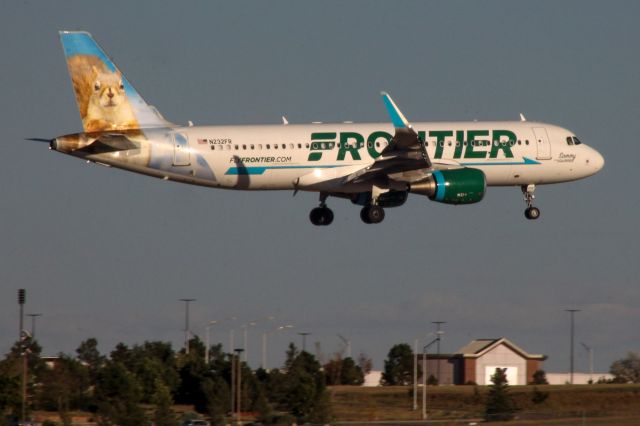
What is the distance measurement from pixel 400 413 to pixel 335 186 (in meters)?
18.7

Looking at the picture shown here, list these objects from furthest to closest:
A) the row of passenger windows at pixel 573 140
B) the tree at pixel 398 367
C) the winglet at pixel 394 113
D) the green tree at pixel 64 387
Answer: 1. the tree at pixel 398 367
2. the green tree at pixel 64 387
3. the row of passenger windows at pixel 573 140
4. the winglet at pixel 394 113

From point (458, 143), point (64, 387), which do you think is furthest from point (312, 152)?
point (64, 387)

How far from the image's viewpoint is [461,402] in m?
81.1

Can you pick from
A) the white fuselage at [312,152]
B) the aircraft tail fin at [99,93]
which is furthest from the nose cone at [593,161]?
the aircraft tail fin at [99,93]

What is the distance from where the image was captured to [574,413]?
63438 mm

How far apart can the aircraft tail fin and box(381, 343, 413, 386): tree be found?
2358 inches

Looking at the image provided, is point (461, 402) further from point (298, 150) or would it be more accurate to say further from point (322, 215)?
point (298, 150)

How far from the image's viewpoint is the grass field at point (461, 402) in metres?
72.6

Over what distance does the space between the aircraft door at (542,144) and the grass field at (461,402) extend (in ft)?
41.1

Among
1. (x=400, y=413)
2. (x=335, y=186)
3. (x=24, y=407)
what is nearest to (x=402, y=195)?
(x=335, y=186)

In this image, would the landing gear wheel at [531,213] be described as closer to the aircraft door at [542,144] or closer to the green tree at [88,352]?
the aircraft door at [542,144]

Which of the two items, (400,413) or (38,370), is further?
(38,370)

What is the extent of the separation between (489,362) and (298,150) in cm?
6647

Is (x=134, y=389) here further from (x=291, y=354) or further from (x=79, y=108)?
(x=291, y=354)
